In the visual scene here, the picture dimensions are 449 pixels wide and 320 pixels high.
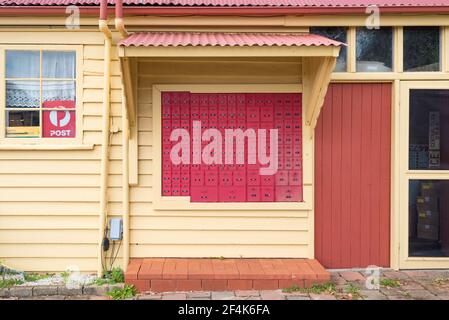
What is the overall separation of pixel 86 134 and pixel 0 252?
5.88ft

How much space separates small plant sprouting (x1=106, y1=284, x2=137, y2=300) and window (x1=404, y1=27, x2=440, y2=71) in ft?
14.1

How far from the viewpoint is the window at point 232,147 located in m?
5.96

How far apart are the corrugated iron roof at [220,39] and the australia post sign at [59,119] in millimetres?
1225

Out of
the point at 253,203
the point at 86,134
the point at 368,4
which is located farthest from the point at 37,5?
the point at 368,4

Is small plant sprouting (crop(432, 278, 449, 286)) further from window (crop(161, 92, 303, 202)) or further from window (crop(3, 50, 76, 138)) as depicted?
window (crop(3, 50, 76, 138))

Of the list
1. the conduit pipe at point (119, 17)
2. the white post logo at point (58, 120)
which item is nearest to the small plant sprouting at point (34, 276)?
the white post logo at point (58, 120)

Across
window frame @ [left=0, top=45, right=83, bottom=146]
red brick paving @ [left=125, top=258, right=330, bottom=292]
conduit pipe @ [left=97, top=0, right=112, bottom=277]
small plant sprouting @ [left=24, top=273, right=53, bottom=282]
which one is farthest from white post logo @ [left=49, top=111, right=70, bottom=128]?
red brick paving @ [left=125, top=258, right=330, bottom=292]

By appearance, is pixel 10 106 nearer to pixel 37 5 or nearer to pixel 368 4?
pixel 37 5

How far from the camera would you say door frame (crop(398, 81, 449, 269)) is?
19.7 feet

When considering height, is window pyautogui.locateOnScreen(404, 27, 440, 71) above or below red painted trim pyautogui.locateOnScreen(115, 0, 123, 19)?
below

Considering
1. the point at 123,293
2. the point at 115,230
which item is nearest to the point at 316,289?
the point at 123,293

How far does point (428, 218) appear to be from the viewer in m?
6.14

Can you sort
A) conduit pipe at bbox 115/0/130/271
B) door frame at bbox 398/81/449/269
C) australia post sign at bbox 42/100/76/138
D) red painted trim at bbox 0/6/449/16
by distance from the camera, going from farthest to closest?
door frame at bbox 398/81/449/269 < australia post sign at bbox 42/100/76/138 < conduit pipe at bbox 115/0/130/271 < red painted trim at bbox 0/6/449/16
